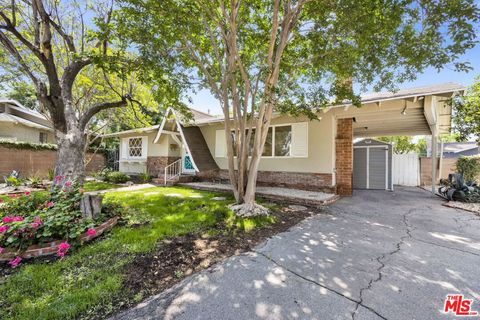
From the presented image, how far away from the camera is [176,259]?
3166 millimetres

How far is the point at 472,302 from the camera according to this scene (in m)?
2.27

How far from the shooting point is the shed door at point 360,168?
10.9 m

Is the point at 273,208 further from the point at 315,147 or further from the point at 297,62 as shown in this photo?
the point at 297,62

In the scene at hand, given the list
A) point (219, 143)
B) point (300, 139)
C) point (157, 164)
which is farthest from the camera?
point (157, 164)

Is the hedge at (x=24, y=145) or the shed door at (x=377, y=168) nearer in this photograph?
the shed door at (x=377, y=168)

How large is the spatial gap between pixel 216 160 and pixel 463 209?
955 cm

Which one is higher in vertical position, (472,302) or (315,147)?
(315,147)

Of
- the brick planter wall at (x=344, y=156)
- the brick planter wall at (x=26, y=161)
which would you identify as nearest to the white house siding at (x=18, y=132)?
the brick planter wall at (x=26, y=161)

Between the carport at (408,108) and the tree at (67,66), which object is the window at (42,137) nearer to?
the tree at (67,66)

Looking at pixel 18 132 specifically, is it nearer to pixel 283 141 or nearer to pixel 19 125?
pixel 19 125

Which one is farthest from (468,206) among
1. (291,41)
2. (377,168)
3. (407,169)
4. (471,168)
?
(291,41)

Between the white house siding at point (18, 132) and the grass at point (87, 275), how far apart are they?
58.2 ft

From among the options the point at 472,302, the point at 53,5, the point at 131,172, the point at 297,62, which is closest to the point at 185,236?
the point at 472,302

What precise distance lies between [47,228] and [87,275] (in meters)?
1.33
